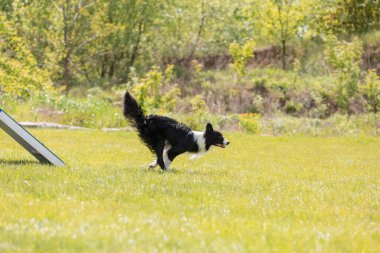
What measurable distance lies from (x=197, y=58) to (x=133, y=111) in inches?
1128

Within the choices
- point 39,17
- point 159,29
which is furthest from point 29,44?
point 159,29

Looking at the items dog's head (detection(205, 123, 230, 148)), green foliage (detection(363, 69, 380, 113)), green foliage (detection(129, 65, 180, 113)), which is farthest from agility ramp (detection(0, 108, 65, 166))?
green foliage (detection(363, 69, 380, 113))

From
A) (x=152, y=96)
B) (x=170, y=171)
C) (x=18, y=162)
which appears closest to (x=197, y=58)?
(x=152, y=96)

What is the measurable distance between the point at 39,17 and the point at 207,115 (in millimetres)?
15641

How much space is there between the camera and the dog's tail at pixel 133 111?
12.8 meters

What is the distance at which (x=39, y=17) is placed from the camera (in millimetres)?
35781

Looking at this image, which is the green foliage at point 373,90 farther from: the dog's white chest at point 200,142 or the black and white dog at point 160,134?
the black and white dog at point 160,134

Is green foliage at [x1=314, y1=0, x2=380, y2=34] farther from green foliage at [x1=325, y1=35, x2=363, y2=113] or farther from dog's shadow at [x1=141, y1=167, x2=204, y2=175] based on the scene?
dog's shadow at [x1=141, y1=167, x2=204, y2=175]

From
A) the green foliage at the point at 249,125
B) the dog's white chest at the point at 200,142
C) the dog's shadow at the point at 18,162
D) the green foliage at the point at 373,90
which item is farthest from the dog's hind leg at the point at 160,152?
the green foliage at the point at 373,90

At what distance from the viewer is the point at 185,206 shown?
8.31 metres

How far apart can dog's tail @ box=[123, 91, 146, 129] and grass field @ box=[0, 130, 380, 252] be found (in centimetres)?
105

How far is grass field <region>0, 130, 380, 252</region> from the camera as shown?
6227 mm

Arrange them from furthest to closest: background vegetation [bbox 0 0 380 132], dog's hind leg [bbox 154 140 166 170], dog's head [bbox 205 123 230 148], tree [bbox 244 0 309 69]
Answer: tree [bbox 244 0 309 69] < background vegetation [bbox 0 0 380 132] < dog's head [bbox 205 123 230 148] < dog's hind leg [bbox 154 140 166 170]

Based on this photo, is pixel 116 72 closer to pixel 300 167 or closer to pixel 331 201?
Answer: pixel 300 167
